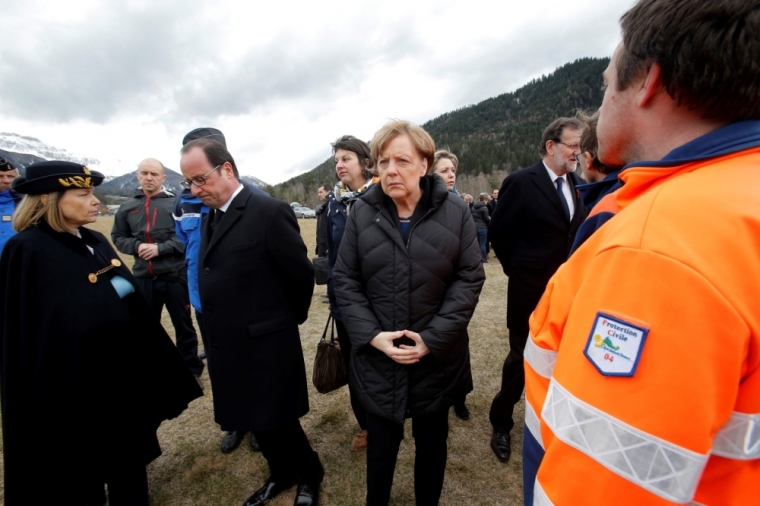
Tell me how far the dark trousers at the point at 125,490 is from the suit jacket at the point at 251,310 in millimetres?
696

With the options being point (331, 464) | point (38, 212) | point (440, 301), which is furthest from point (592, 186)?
point (38, 212)

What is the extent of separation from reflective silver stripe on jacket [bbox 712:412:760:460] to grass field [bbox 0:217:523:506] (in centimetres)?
224

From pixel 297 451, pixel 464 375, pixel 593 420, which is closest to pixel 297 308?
pixel 297 451

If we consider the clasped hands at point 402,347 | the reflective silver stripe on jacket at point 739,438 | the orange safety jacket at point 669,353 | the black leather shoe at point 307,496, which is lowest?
the black leather shoe at point 307,496

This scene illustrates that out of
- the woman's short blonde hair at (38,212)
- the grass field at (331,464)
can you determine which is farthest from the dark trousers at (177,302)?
the woman's short blonde hair at (38,212)

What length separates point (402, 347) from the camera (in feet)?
6.37

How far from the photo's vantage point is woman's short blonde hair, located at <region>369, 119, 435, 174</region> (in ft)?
6.76

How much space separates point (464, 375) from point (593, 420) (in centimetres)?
158

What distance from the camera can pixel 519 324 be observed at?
2.79 m

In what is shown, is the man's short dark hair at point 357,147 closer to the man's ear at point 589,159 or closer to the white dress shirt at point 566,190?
the white dress shirt at point 566,190

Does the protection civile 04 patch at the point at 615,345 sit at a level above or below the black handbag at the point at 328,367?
above

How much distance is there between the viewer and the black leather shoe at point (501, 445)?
2762mm

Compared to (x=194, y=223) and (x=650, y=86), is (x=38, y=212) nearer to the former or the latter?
(x=194, y=223)

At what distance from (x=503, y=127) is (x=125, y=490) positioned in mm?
125210
